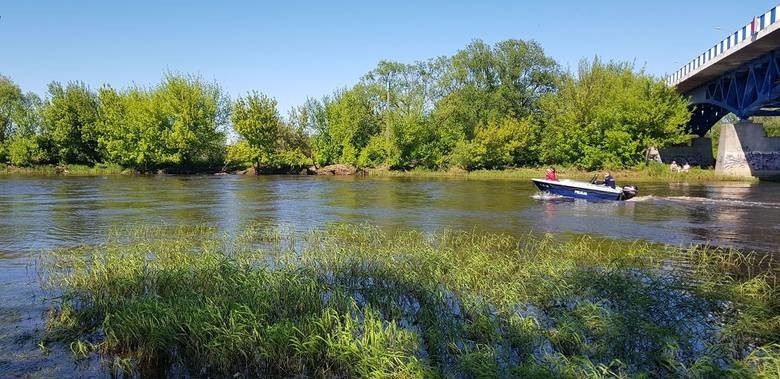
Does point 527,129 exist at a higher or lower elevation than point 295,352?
higher

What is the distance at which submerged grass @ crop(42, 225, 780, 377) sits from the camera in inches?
259

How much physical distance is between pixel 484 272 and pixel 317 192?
28.8m

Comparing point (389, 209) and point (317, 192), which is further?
point (317, 192)

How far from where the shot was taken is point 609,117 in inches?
2334

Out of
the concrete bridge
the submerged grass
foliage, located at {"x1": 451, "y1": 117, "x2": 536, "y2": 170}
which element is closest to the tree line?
foliage, located at {"x1": 451, "y1": 117, "x2": 536, "y2": 170}

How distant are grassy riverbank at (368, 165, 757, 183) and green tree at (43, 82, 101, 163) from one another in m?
35.9

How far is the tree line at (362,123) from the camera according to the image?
2591 inches

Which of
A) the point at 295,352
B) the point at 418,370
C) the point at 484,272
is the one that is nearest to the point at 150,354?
the point at 295,352

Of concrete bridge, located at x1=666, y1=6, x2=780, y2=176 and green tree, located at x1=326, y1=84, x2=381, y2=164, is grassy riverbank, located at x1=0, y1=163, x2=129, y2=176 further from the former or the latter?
concrete bridge, located at x1=666, y1=6, x2=780, y2=176

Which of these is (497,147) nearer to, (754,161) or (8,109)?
(754,161)

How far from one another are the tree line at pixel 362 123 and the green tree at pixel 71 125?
0.14 meters

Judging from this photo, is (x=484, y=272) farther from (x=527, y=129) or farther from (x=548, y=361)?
(x=527, y=129)

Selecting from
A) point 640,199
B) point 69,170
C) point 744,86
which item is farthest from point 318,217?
point 69,170

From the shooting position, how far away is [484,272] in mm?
11250
